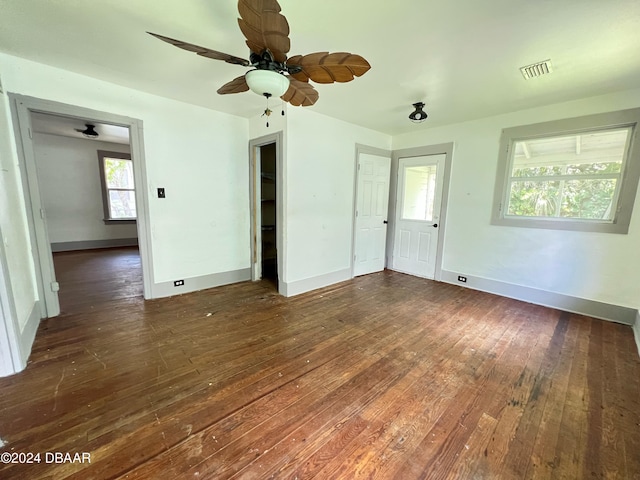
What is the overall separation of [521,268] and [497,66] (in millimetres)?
2604

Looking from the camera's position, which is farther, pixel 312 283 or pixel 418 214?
pixel 418 214

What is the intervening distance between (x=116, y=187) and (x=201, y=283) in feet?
15.9

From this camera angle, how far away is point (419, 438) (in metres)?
1.47

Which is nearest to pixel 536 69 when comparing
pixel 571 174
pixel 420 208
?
pixel 571 174

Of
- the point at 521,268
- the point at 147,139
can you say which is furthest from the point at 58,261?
the point at 521,268

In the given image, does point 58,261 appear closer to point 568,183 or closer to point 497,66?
point 497,66

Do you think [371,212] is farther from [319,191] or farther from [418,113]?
[418,113]

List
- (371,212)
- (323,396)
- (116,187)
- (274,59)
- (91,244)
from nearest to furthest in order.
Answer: (274,59) < (323,396) < (371,212) < (91,244) < (116,187)

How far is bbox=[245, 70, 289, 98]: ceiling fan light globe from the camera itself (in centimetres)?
160

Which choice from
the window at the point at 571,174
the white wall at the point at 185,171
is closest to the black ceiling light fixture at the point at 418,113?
the window at the point at 571,174

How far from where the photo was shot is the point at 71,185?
19.5ft

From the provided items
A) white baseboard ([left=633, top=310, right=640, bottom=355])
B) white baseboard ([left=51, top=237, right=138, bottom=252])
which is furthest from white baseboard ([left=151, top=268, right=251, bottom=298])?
white baseboard ([left=633, top=310, right=640, bottom=355])

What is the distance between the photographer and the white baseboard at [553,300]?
2918mm

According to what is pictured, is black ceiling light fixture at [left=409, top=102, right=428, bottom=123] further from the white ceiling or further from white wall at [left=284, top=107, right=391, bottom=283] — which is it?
white wall at [left=284, top=107, right=391, bottom=283]
